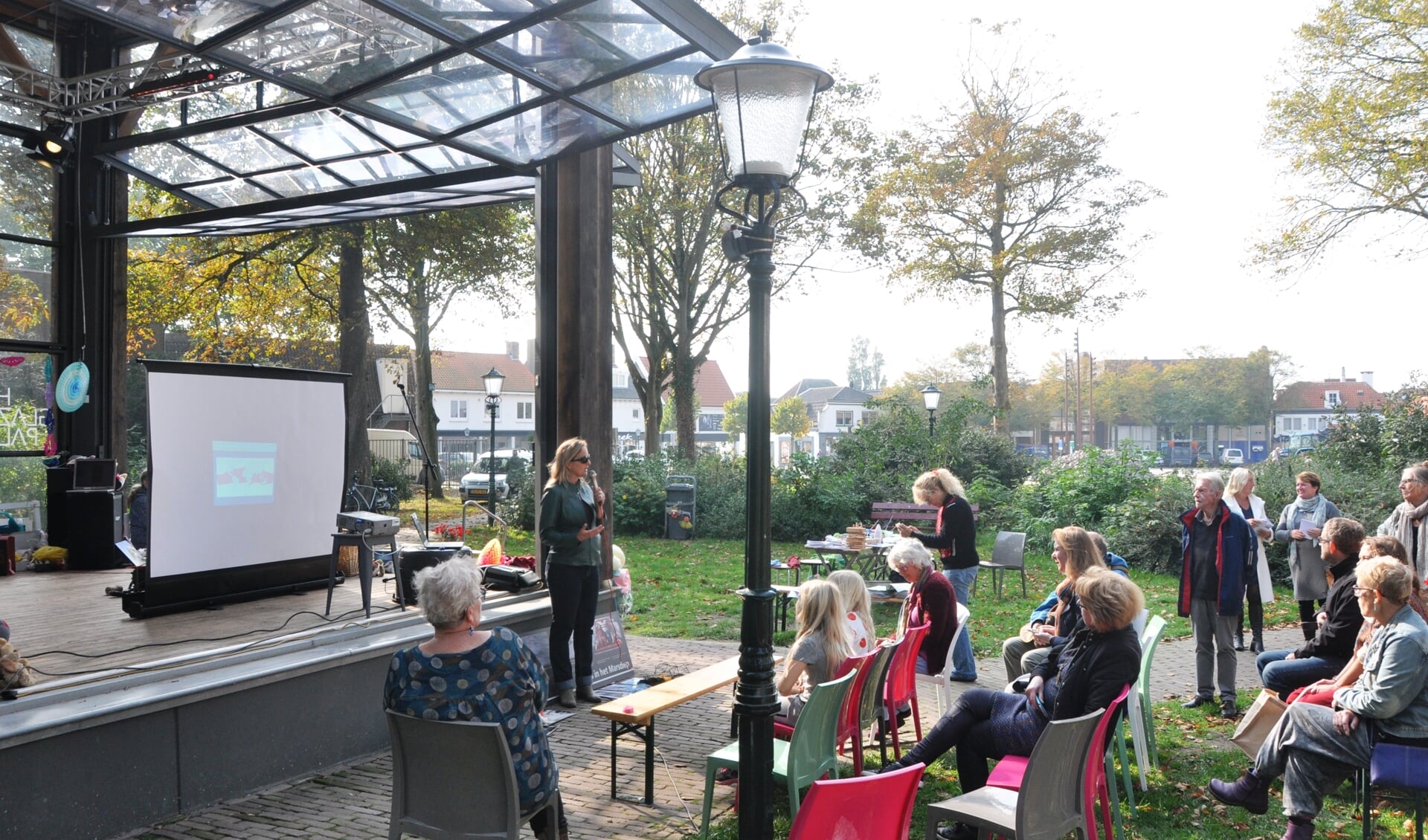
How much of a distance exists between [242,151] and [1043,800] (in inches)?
385

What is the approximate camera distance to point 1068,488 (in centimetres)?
1633

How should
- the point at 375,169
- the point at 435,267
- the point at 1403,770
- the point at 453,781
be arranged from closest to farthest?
1. the point at 453,781
2. the point at 1403,770
3. the point at 375,169
4. the point at 435,267

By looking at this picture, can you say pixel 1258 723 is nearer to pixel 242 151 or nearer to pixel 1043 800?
pixel 1043 800

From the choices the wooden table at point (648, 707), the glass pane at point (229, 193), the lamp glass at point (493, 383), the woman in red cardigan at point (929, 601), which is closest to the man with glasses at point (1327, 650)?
the woman in red cardigan at point (929, 601)

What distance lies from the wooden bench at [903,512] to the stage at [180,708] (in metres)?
8.54

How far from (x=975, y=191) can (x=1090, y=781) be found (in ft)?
75.2

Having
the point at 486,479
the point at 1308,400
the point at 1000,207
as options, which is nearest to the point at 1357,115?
the point at 1000,207

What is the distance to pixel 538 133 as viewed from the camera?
26.6 ft

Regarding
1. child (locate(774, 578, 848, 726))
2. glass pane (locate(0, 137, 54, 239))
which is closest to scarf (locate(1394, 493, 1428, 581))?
child (locate(774, 578, 848, 726))

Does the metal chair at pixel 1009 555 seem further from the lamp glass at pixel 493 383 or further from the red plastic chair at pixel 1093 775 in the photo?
the lamp glass at pixel 493 383

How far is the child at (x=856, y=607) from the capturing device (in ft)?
18.1

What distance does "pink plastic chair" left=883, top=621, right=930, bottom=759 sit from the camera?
222 inches

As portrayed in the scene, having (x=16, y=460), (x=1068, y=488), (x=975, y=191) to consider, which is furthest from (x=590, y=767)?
(x=975, y=191)

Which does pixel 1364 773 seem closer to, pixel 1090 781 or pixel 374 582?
pixel 1090 781
